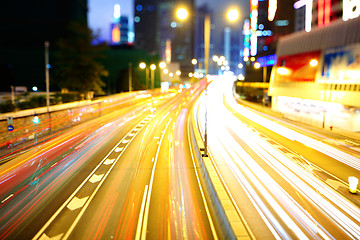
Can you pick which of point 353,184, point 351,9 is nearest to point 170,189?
point 353,184

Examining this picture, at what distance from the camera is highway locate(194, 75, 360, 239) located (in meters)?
8.84

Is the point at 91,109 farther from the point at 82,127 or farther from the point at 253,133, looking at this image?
the point at 253,133

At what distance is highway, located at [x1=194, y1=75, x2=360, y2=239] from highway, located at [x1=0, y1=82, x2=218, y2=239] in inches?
67.5

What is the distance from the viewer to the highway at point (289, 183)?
8.84 m

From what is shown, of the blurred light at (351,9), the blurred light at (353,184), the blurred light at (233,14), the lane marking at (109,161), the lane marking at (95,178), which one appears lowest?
the lane marking at (95,178)

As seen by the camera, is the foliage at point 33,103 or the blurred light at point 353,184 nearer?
the blurred light at point 353,184

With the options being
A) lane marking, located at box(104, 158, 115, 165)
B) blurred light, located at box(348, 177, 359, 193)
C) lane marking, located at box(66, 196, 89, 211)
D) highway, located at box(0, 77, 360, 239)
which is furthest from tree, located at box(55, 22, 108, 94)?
blurred light, located at box(348, 177, 359, 193)

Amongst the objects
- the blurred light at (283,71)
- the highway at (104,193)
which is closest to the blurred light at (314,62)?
the blurred light at (283,71)

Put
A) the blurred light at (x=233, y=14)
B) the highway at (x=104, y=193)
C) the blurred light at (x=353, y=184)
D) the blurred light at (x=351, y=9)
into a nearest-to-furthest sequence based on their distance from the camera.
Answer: the highway at (x=104, y=193)
the blurred light at (x=353, y=184)
the blurred light at (x=233, y=14)
the blurred light at (x=351, y=9)

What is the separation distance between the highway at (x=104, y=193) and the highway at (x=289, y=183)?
5.62ft

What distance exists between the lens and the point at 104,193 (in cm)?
1155

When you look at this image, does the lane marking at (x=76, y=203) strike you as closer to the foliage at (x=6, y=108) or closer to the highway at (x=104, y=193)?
the highway at (x=104, y=193)

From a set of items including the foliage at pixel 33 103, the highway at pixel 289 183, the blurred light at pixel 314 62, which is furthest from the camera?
the blurred light at pixel 314 62

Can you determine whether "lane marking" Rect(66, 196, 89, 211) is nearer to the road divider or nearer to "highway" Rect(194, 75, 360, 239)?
the road divider
